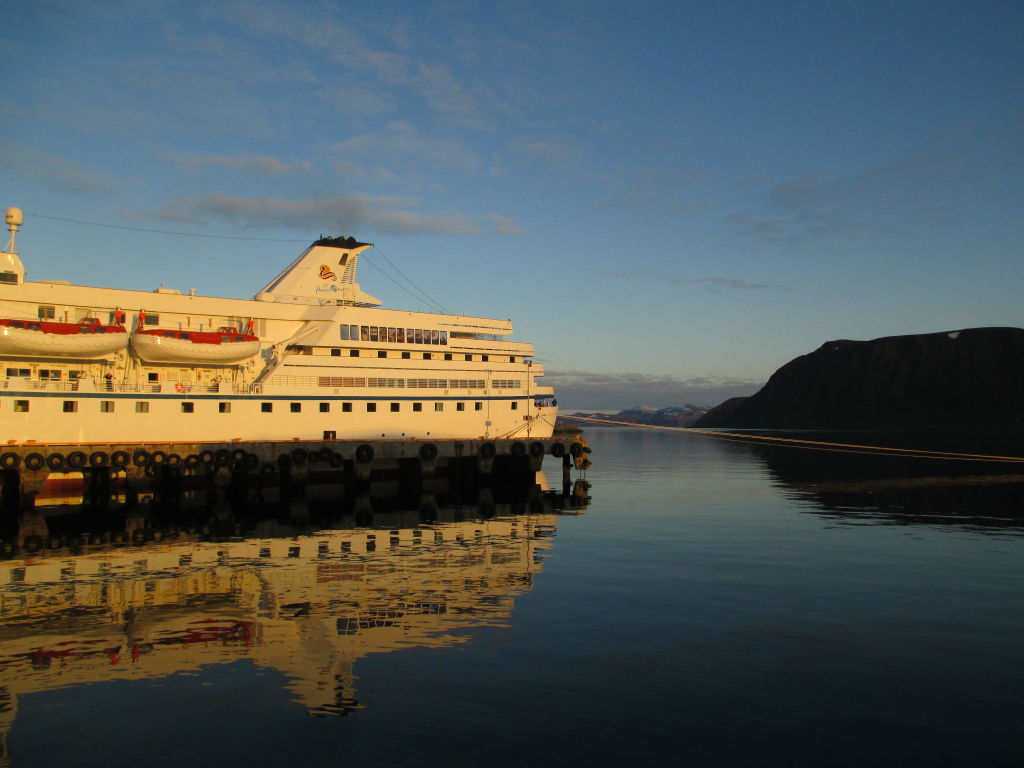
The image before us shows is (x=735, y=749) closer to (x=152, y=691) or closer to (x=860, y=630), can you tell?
(x=860, y=630)

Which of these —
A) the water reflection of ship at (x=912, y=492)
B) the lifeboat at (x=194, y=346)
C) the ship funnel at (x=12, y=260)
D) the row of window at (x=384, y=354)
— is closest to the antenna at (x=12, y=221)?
the ship funnel at (x=12, y=260)

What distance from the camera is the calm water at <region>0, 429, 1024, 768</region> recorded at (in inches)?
408

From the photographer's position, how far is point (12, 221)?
125 feet

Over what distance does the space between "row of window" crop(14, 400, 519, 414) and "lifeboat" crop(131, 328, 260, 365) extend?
2.60 meters

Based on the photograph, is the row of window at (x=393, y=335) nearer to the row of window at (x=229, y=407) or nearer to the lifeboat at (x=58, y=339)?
the row of window at (x=229, y=407)

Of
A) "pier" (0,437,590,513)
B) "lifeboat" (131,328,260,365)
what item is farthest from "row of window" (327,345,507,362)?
"pier" (0,437,590,513)

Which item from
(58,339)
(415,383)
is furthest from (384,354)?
(58,339)

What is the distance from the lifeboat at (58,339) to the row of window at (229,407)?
262 cm

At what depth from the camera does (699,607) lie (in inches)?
686

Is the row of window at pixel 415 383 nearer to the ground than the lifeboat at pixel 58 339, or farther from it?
nearer to the ground

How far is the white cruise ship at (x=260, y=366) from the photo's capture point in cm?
3684

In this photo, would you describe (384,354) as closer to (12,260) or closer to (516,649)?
(12,260)

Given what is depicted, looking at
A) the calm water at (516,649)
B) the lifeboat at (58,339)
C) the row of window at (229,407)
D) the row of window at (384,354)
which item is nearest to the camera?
the calm water at (516,649)

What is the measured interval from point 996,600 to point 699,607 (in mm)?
7924
